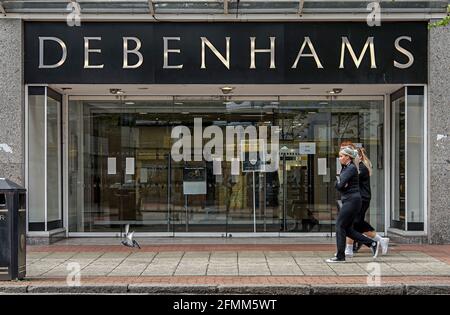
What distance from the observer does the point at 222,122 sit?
15.5 metres

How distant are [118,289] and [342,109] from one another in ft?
26.9

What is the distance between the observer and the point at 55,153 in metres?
14.7

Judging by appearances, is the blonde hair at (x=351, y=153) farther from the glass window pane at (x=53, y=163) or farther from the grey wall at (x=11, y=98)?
the grey wall at (x=11, y=98)

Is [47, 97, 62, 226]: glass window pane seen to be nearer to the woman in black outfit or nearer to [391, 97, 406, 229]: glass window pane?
the woman in black outfit

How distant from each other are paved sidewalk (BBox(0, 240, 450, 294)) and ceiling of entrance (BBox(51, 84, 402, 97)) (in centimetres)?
340

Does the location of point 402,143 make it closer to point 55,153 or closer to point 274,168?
point 274,168

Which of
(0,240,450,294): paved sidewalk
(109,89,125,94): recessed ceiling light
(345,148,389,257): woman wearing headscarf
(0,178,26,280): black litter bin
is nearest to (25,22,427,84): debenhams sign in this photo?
(109,89,125,94): recessed ceiling light

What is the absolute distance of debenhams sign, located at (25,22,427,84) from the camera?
13.8 meters

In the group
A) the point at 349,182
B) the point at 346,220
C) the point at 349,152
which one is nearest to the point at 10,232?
the point at 346,220

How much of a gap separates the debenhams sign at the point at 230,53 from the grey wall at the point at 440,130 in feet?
1.01

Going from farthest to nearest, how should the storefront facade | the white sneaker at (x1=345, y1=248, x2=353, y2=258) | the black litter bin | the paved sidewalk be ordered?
the storefront facade → the white sneaker at (x1=345, y1=248, x2=353, y2=258) → the black litter bin → the paved sidewalk

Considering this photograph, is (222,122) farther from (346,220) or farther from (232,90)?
(346,220)
